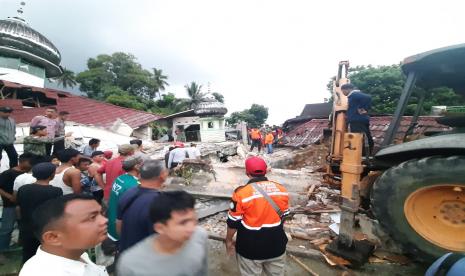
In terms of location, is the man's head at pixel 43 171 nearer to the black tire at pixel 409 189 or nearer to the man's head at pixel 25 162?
the man's head at pixel 25 162

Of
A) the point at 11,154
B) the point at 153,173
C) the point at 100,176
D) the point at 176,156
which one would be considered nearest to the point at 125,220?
the point at 153,173

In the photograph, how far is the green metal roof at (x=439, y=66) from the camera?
3.08 m

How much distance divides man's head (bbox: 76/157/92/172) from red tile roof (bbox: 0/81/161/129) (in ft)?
36.5

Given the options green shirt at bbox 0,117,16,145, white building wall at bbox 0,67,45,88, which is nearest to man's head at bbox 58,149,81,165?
green shirt at bbox 0,117,16,145

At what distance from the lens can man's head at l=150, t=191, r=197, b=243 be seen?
1.52 metres

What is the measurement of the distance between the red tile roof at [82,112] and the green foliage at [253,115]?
79.1ft

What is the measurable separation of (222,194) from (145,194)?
3.88 m

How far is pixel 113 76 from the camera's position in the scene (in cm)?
3616

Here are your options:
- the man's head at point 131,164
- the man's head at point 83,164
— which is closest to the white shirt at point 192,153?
the man's head at point 83,164

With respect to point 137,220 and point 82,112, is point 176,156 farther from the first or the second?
point 82,112

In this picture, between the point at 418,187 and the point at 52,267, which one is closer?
the point at 52,267

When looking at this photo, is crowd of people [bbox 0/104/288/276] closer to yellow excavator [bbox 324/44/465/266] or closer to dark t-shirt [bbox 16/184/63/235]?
dark t-shirt [bbox 16/184/63/235]

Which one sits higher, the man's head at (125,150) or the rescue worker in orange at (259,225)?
the man's head at (125,150)

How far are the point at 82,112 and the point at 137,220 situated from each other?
15461mm
